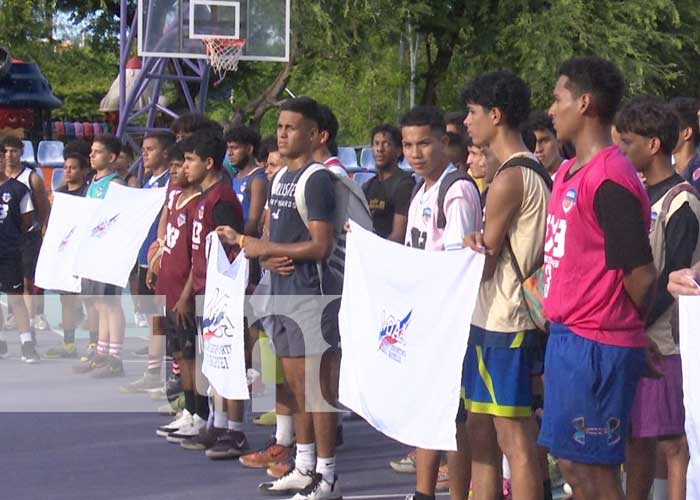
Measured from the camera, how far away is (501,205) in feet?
16.3

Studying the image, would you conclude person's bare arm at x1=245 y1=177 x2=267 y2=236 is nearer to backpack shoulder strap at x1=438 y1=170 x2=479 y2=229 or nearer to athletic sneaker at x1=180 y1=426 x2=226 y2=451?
athletic sneaker at x1=180 y1=426 x2=226 y2=451

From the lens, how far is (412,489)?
23.2ft

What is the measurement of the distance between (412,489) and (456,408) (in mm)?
1877

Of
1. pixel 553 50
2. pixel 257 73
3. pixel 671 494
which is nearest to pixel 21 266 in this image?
pixel 671 494

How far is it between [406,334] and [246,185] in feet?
13.2

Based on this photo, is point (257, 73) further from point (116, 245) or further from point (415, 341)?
point (415, 341)

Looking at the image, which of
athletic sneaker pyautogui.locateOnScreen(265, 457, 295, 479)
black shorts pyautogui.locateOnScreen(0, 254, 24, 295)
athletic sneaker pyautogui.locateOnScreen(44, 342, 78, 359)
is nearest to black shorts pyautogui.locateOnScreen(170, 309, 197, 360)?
athletic sneaker pyautogui.locateOnScreen(265, 457, 295, 479)

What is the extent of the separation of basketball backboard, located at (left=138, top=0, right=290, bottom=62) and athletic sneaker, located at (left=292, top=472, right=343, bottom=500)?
1222cm

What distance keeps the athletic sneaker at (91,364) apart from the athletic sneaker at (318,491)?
442cm

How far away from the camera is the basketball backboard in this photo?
1839cm

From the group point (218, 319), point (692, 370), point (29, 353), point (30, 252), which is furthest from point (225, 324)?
point (30, 252)

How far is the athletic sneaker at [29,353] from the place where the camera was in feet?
37.3

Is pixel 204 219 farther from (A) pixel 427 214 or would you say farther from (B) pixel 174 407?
(A) pixel 427 214

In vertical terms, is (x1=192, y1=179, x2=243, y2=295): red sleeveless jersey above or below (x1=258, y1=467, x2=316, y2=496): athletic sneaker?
above
